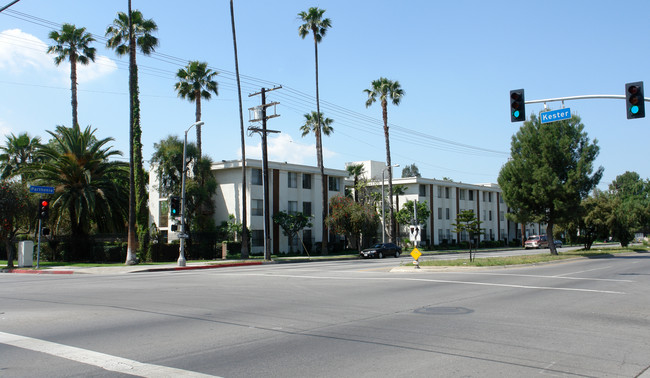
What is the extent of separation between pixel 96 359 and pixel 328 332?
369 centimetres

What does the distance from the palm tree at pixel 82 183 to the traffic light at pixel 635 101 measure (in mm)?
31803

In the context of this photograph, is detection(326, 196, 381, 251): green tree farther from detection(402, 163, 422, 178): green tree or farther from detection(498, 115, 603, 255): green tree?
detection(402, 163, 422, 178): green tree

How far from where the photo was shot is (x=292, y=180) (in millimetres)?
50844

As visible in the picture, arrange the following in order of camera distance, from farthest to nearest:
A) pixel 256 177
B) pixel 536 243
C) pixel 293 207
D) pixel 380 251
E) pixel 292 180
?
pixel 536 243 < pixel 292 180 < pixel 293 207 < pixel 256 177 < pixel 380 251

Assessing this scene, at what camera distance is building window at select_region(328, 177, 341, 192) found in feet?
181

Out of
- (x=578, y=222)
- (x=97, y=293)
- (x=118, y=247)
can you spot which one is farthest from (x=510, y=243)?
(x=97, y=293)

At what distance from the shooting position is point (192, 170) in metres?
44.8

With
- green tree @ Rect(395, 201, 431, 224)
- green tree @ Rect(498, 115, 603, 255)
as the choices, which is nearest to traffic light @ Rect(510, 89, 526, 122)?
green tree @ Rect(498, 115, 603, 255)

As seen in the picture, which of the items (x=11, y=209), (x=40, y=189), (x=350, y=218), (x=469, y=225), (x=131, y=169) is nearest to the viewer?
(x=40, y=189)

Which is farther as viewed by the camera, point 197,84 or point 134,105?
point 197,84

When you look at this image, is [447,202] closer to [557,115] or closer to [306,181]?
[306,181]

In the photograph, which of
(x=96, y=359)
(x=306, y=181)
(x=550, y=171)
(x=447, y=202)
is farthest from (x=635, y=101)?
(x=447, y=202)

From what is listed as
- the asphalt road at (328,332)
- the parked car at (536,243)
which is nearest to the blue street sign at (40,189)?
the asphalt road at (328,332)

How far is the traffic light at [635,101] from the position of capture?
15742mm
